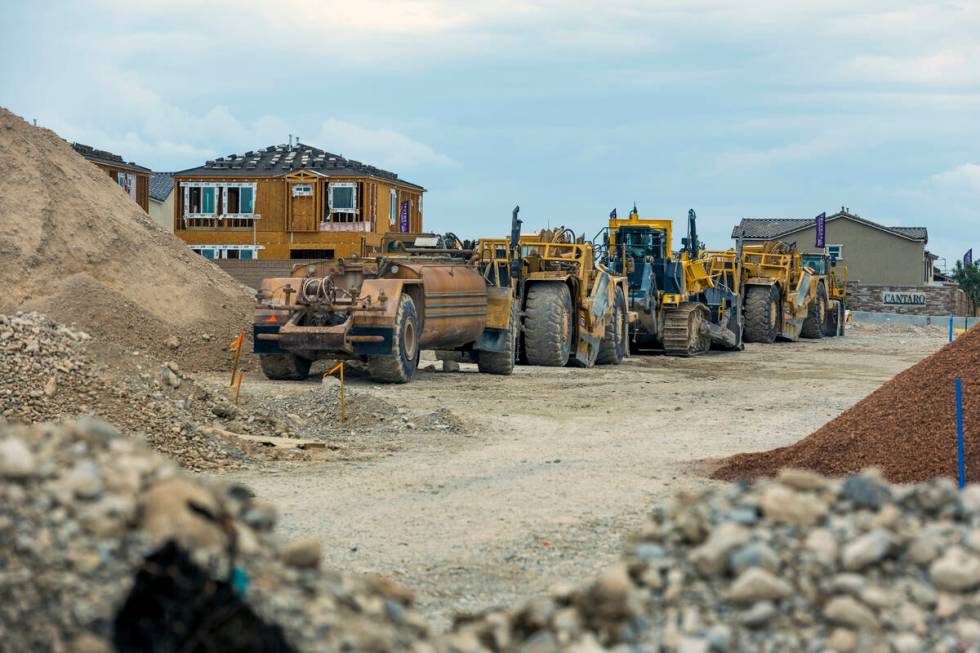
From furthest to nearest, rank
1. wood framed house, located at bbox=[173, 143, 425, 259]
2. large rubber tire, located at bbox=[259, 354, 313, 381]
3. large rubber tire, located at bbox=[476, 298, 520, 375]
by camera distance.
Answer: wood framed house, located at bbox=[173, 143, 425, 259]
large rubber tire, located at bbox=[476, 298, 520, 375]
large rubber tire, located at bbox=[259, 354, 313, 381]

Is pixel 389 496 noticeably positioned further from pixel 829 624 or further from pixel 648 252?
pixel 648 252

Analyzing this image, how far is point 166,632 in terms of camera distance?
4.62m

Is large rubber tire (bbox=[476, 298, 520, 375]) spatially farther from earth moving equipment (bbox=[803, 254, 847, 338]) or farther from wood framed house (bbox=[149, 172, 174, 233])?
wood framed house (bbox=[149, 172, 174, 233])

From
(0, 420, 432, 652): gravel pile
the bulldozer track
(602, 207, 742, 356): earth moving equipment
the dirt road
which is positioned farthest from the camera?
the bulldozer track

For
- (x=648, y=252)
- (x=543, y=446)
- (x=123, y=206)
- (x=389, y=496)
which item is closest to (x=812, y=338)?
(x=648, y=252)

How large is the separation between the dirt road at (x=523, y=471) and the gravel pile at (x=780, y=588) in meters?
2.50

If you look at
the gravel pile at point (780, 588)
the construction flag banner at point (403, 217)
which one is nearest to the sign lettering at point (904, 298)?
the construction flag banner at point (403, 217)

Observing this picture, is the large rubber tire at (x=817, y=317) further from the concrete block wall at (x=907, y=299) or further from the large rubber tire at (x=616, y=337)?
the concrete block wall at (x=907, y=299)

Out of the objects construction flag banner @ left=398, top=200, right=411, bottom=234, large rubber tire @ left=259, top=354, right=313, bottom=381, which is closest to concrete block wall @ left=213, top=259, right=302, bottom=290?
construction flag banner @ left=398, top=200, right=411, bottom=234

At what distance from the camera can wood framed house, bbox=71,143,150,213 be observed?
51.9 m

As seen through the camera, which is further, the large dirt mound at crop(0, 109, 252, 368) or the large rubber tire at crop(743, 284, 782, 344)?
the large rubber tire at crop(743, 284, 782, 344)

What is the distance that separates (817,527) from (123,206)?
87.7 feet

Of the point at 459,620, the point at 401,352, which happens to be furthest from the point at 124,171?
the point at 459,620

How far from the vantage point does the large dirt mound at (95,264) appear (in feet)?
80.4
